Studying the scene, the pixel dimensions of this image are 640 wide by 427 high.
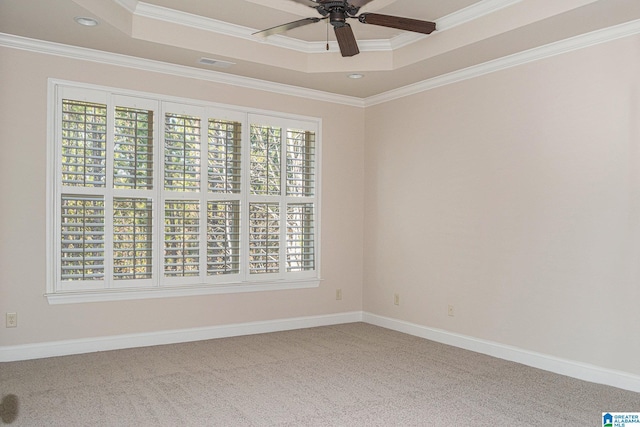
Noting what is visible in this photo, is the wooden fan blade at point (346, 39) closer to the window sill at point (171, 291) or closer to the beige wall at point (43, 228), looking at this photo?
the beige wall at point (43, 228)

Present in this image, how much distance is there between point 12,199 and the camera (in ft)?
13.4

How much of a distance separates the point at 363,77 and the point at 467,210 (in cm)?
164

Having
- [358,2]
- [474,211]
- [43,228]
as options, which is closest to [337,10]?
[358,2]

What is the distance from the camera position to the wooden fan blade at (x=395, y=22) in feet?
10.7

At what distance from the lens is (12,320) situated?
13.3ft

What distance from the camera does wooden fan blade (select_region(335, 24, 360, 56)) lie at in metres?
3.32

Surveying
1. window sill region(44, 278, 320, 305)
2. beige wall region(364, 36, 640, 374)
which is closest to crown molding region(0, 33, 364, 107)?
beige wall region(364, 36, 640, 374)

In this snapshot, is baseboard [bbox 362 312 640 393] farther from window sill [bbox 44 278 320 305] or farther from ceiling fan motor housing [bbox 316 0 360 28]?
ceiling fan motor housing [bbox 316 0 360 28]

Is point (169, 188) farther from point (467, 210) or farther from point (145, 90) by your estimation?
point (467, 210)

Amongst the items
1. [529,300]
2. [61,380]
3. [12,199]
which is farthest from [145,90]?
[529,300]

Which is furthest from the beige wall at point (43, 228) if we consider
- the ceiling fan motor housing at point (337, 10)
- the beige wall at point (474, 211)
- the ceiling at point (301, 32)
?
the ceiling fan motor housing at point (337, 10)

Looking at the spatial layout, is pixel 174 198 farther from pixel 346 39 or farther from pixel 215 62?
pixel 346 39

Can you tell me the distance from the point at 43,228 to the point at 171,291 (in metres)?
1.20

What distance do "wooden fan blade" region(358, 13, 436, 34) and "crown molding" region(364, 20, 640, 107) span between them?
1143 mm
